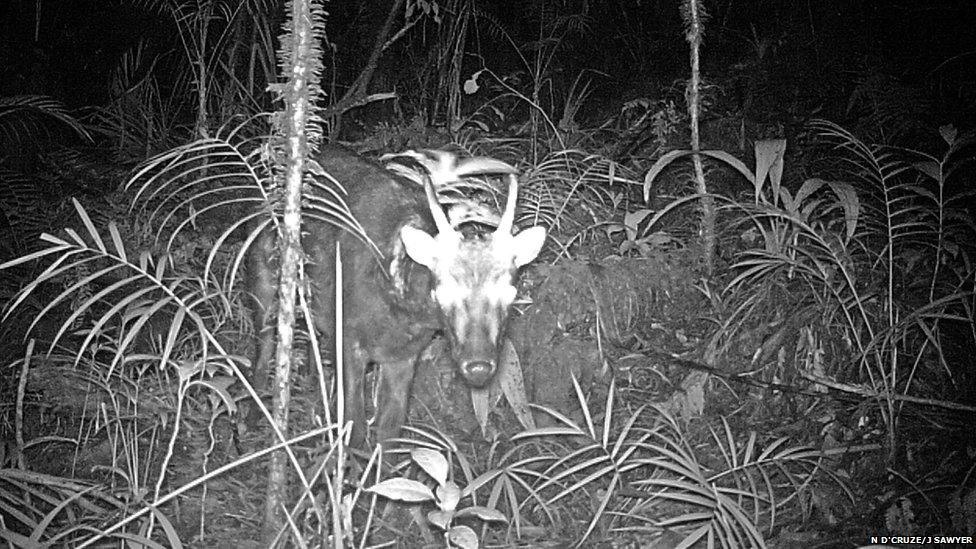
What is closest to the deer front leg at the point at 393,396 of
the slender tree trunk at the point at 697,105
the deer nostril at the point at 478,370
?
the deer nostril at the point at 478,370

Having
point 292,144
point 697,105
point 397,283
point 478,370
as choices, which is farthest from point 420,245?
point 697,105

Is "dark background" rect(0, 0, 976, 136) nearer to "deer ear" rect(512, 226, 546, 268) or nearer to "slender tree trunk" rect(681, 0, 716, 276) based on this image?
"slender tree trunk" rect(681, 0, 716, 276)

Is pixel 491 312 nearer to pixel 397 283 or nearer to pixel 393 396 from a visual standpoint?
pixel 397 283

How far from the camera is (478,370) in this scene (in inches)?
142

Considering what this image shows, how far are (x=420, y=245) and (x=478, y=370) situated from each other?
0.70m

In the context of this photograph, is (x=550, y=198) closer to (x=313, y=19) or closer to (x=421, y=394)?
(x=421, y=394)

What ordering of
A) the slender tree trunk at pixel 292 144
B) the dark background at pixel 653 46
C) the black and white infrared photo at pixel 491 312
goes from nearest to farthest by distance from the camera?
the slender tree trunk at pixel 292 144
the black and white infrared photo at pixel 491 312
the dark background at pixel 653 46

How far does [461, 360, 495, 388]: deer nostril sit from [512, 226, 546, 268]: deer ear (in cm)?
58

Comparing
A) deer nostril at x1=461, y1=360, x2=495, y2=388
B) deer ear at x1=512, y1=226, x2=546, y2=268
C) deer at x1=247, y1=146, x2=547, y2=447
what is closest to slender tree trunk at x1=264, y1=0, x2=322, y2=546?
deer at x1=247, y1=146, x2=547, y2=447

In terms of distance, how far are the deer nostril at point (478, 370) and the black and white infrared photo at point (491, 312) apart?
Result: 0.02m

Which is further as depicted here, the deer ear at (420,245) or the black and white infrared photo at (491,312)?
the deer ear at (420,245)

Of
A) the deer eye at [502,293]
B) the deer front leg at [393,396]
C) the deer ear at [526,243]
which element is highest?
the deer ear at [526,243]

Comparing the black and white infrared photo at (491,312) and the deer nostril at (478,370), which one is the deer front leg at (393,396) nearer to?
the black and white infrared photo at (491,312)

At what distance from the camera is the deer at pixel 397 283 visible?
3797 mm
